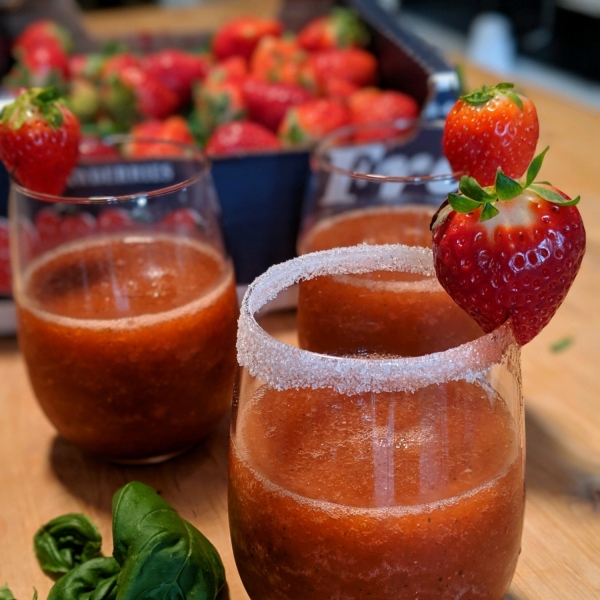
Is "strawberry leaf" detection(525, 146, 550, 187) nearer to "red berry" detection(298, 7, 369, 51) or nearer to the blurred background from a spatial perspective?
"red berry" detection(298, 7, 369, 51)

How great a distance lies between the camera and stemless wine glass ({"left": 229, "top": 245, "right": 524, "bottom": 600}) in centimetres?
54

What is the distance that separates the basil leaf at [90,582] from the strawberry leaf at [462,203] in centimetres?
40

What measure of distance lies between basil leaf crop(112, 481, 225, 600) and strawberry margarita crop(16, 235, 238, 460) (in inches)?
6.6

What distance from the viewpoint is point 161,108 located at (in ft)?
5.83

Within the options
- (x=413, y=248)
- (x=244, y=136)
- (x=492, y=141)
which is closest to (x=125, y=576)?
(x=413, y=248)

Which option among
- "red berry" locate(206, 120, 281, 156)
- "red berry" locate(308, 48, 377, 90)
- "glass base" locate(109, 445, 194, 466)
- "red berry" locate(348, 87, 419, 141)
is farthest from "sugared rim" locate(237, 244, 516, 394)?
"red berry" locate(308, 48, 377, 90)

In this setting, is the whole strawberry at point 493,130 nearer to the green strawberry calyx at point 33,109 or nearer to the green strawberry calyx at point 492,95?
the green strawberry calyx at point 492,95

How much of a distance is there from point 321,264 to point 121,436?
1.02ft

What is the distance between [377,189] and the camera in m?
0.93

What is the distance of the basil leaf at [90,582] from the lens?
0.66 m

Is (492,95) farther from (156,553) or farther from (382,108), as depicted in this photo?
(382,108)

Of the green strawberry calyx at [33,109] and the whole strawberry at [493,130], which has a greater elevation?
the whole strawberry at [493,130]

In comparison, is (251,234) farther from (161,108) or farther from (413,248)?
(161,108)

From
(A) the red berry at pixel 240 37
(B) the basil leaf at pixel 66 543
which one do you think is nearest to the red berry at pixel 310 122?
(A) the red berry at pixel 240 37
